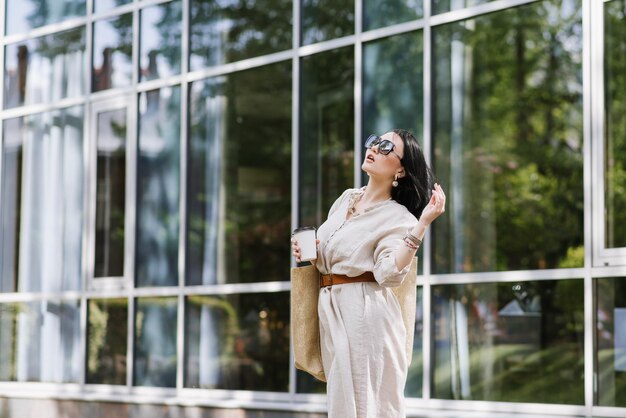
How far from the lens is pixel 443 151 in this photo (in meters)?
8.20

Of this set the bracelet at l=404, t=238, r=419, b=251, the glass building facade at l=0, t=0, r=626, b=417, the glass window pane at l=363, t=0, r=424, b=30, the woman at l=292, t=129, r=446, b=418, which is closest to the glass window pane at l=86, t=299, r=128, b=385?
the glass building facade at l=0, t=0, r=626, b=417

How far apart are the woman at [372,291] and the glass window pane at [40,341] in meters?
6.00

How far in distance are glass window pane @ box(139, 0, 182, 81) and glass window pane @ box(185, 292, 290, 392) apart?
1.93 metres

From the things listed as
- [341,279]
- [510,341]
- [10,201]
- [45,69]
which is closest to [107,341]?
[10,201]

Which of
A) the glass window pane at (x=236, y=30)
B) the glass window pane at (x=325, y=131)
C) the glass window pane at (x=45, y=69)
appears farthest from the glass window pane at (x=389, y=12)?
the glass window pane at (x=45, y=69)

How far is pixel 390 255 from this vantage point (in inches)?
203

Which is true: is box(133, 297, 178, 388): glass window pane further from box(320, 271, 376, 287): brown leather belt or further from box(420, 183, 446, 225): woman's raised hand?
box(420, 183, 446, 225): woman's raised hand

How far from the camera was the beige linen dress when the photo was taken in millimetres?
5250

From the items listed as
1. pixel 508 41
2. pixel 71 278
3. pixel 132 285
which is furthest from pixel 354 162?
pixel 71 278

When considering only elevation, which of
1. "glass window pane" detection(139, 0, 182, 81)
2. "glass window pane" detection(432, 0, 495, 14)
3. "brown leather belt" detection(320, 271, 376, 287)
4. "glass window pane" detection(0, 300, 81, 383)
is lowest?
"glass window pane" detection(0, 300, 81, 383)

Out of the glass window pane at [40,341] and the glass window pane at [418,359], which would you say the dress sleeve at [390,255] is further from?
the glass window pane at [40,341]

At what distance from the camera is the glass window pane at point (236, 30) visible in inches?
371

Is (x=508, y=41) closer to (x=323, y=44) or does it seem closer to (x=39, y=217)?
(x=323, y=44)

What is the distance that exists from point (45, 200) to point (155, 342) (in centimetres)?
203
